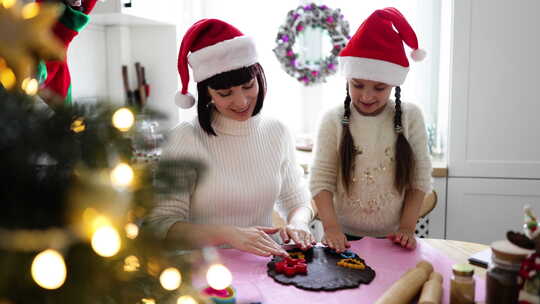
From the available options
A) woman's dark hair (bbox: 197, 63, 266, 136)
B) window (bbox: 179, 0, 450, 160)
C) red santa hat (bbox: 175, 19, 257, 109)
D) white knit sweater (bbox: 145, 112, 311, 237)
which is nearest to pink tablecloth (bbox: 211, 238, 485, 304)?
white knit sweater (bbox: 145, 112, 311, 237)

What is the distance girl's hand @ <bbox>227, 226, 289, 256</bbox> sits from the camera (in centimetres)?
115

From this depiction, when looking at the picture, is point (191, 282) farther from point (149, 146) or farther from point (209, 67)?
point (209, 67)

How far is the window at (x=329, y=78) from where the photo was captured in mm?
2600

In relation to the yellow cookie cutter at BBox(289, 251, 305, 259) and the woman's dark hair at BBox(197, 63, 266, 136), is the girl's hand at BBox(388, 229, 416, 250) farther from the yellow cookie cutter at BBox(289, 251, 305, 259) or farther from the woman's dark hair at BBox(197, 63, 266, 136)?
the woman's dark hair at BBox(197, 63, 266, 136)

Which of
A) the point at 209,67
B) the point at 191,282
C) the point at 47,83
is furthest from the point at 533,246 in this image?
the point at 47,83

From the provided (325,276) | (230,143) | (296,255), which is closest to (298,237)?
(296,255)

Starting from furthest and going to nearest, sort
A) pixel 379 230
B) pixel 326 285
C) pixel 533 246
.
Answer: pixel 379 230 < pixel 326 285 < pixel 533 246

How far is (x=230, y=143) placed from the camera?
1.40 meters

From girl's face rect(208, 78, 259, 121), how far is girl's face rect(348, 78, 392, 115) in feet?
1.01

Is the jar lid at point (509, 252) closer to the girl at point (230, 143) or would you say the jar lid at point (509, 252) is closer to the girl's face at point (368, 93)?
the girl at point (230, 143)

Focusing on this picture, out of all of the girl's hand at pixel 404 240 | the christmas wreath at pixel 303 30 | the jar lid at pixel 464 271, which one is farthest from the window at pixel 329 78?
the jar lid at pixel 464 271

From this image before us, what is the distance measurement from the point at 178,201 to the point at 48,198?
2.89 ft

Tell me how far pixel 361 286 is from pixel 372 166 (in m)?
0.52

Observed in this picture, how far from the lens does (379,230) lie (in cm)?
151
